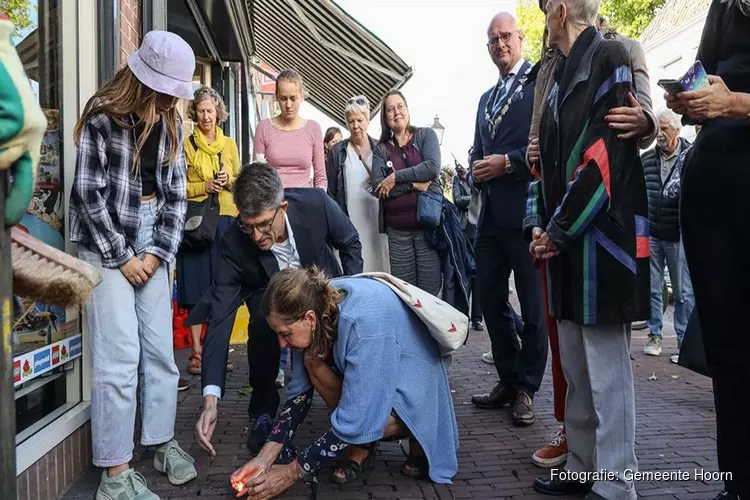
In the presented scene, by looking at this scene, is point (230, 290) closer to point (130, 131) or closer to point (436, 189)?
point (130, 131)

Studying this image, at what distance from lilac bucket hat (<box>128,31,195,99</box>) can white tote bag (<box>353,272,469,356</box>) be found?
1.21 m

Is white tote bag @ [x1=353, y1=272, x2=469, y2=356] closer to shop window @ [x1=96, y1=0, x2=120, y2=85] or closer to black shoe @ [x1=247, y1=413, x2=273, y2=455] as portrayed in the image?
black shoe @ [x1=247, y1=413, x2=273, y2=455]

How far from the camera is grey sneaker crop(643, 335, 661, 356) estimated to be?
5.86 metres

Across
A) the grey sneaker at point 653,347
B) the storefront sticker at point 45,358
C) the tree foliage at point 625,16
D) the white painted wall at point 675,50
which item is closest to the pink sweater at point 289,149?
the storefront sticker at point 45,358

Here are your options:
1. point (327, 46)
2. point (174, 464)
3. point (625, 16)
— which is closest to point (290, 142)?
point (174, 464)

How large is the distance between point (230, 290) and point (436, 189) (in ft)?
6.29

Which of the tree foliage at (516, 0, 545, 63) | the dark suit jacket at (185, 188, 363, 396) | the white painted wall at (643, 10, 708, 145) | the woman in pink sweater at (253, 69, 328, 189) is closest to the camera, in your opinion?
the dark suit jacket at (185, 188, 363, 396)

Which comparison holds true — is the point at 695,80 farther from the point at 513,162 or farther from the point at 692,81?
the point at 513,162

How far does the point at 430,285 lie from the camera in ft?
15.3

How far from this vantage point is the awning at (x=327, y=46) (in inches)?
375

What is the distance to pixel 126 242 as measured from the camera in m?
2.93

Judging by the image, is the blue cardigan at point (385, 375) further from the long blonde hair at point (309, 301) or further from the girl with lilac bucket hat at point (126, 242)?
the girl with lilac bucket hat at point (126, 242)

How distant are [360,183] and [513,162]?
1.70m

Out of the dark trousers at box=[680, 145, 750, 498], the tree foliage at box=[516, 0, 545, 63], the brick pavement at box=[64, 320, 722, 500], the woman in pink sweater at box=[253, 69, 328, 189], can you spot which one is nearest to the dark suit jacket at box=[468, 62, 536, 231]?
the brick pavement at box=[64, 320, 722, 500]
